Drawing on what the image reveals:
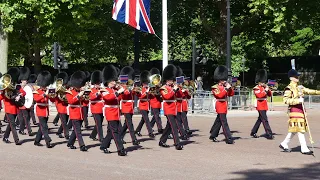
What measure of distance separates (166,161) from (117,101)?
187 cm

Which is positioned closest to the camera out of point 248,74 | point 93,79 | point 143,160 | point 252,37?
point 143,160

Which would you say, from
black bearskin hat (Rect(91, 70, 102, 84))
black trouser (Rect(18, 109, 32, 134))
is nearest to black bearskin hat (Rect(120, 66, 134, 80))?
black trouser (Rect(18, 109, 32, 134))

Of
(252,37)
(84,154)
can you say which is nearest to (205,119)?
(84,154)

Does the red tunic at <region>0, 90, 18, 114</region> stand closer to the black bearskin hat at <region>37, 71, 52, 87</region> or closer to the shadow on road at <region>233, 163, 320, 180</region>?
the black bearskin hat at <region>37, 71, 52, 87</region>

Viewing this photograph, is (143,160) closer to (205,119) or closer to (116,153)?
(116,153)

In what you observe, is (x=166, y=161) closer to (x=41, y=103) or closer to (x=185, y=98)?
(x=41, y=103)

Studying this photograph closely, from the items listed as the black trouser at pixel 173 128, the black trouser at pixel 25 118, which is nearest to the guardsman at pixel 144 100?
the black trouser at pixel 173 128

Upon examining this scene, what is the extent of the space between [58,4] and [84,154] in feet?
67.3

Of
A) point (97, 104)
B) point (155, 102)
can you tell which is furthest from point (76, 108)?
point (155, 102)

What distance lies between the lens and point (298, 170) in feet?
36.5

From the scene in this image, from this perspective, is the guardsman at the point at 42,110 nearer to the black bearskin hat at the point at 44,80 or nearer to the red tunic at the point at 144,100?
the black bearskin hat at the point at 44,80

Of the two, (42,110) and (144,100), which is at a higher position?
(144,100)

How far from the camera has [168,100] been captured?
14555 millimetres

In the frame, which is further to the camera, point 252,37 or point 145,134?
point 252,37
